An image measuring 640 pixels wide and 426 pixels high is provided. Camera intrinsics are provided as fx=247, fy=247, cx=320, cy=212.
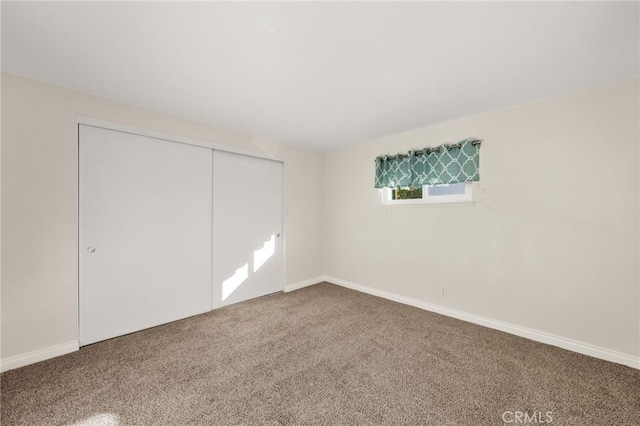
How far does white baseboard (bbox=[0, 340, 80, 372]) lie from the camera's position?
1936 millimetres

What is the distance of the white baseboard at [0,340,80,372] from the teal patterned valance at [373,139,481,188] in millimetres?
3754

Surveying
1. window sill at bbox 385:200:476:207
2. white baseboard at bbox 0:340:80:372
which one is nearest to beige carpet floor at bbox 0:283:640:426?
white baseboard at bbox 0:340:80:372

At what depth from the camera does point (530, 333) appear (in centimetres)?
244

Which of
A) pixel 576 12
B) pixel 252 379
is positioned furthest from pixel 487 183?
pixel 252 379

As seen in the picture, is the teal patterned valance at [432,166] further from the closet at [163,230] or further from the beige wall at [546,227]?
the closet at [163,230]

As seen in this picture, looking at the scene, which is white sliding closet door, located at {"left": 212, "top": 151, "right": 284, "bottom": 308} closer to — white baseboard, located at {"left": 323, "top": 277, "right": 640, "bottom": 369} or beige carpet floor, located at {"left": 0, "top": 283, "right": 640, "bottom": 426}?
beige carpet floor, located at {"left": 0, "top": 283, "right": 640, "bottom": 426}

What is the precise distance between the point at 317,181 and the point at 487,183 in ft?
8.40

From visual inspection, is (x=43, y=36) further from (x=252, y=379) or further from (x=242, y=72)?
(x=252, y=379)

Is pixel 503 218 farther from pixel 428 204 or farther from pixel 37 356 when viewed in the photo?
pixel 37 356

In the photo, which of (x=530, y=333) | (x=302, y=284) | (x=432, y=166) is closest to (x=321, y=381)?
(x=530, y=333)

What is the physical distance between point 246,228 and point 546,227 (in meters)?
3.42

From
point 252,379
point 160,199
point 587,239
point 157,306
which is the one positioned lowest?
point 252,379

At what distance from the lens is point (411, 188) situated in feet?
11.3

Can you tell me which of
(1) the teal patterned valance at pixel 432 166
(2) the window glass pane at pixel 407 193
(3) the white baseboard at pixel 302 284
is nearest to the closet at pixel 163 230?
(3) the white baseboard at pixel 302 284
